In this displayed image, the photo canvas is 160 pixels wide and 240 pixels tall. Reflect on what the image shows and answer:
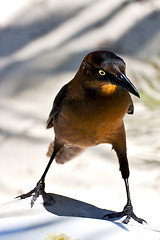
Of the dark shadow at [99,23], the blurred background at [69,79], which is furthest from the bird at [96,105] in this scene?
the dark shadow at [99,23]

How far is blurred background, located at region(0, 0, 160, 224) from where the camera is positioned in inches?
110

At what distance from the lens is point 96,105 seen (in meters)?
1.82

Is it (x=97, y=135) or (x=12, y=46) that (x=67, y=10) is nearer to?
(x=12, y=46)

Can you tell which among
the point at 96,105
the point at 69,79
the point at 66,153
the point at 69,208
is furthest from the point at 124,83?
the point at 69,79

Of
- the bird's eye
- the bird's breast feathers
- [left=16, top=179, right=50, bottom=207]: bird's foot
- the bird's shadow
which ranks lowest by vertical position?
the bird's shadow

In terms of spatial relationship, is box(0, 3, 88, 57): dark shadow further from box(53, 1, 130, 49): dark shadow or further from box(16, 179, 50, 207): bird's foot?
box(16, 179, 50, 207): bird's foot

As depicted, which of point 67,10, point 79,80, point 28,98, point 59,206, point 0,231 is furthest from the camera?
point 67,10

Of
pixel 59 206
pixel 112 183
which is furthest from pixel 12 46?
pixel 59 206

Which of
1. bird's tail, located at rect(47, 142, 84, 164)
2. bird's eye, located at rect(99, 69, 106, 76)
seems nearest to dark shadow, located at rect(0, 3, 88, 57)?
bird's tail, located at rect(47, 142, 84, 164)

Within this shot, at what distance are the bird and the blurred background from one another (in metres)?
0.50

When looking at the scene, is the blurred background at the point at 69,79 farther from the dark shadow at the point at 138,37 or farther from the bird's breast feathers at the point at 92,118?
the bird's breast feathers at the point at 92,118

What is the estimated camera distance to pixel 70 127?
1.93 meters

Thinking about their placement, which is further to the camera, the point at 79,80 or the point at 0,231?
the point at 79,80

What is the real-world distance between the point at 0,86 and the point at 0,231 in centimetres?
245
